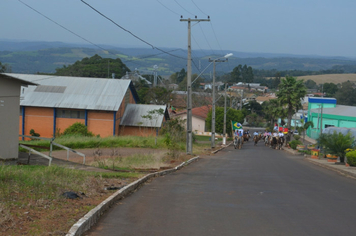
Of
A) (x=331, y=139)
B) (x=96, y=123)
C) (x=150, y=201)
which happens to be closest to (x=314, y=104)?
(x=96, y=123)

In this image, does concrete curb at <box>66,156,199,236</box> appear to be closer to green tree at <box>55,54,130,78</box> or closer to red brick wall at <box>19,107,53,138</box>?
red brick wall at <box>19,107,53,138</box>

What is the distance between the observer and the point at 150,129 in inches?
1907

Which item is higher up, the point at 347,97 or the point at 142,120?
the point at 347,97

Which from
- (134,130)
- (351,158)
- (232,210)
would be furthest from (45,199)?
(134,130)

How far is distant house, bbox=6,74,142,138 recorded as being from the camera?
152 ft

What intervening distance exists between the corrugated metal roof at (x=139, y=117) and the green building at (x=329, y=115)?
22702mm

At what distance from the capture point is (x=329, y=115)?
7000 centimetres

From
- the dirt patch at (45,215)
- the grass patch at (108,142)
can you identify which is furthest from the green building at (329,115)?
the dirt patch at (45,215)

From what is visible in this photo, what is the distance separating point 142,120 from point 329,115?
37.2 metres

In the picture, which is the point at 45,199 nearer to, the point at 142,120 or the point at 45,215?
the point at 45,215

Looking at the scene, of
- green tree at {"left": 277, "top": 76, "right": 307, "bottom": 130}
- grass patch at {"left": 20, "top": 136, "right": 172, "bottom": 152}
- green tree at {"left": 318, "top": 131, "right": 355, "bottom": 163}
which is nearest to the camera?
green tree at {"left": 318, "top": 131, "right": 355, "bottom": 163}

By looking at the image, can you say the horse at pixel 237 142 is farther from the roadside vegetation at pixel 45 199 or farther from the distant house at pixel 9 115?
the roadside vegetation at pixel 45 199

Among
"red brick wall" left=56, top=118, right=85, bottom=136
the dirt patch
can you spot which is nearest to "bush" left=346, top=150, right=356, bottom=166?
the dirt patch

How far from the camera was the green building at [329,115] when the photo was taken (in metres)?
64.2
